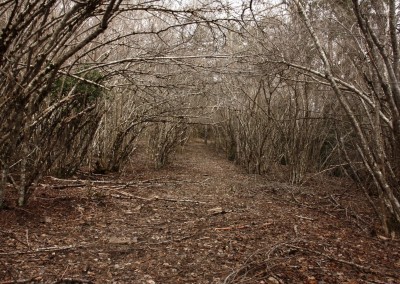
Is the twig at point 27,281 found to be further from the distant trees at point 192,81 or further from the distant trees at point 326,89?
the distant trees at point 326,89

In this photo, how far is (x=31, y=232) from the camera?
2703 millimetres

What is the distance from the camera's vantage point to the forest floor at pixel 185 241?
2.14 metres

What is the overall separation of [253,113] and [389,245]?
453cm

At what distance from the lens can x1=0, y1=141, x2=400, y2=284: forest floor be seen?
214 centimetres

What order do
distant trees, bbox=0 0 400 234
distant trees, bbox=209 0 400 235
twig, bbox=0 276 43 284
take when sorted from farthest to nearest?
distant trees, bbox=209 0 400 235 → distant trees, bbox=0 0 400 234 → twig, bbox=0 276 43 284

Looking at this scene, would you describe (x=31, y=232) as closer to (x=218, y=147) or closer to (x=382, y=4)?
(x=382, y=4)

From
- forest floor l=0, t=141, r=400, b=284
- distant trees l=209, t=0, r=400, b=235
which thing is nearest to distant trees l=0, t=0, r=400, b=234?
distant trees l=209, t=0, r=400, b=235

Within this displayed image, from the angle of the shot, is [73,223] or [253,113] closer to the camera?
[73,223]

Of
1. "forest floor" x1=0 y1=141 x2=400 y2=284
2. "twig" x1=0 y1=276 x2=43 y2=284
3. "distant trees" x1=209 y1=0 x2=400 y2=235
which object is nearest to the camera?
"twig" x1=0 y1=276 x2=43 y2=284

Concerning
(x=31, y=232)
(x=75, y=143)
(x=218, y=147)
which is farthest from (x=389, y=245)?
(x=218, y=147)

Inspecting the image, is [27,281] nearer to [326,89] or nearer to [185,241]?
[185,241]

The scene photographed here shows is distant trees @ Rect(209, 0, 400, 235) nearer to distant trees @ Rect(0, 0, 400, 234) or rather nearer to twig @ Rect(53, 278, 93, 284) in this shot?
distant trees @ Rect(0, 0, 400, 234)

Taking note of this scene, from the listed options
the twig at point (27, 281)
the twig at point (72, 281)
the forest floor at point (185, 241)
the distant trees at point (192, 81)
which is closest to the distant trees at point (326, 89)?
the distant trees at point (192, 81)

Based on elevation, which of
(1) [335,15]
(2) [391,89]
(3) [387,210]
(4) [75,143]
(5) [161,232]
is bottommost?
(5) [161,232]
